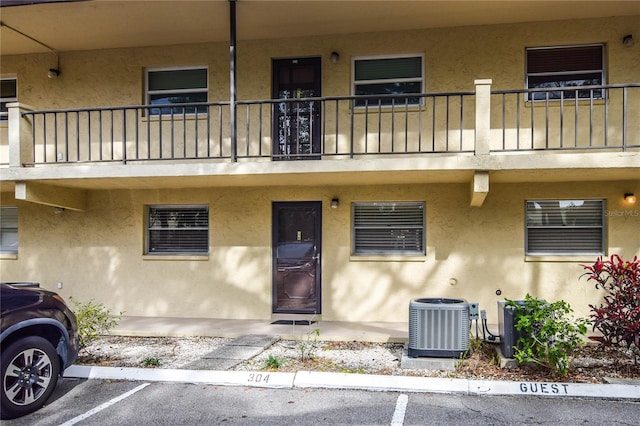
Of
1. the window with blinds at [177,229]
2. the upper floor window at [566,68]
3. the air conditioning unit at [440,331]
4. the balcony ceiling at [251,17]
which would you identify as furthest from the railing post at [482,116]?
the window with blinds at [177,229]

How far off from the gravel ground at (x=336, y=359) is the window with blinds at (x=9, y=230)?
381 centimetres

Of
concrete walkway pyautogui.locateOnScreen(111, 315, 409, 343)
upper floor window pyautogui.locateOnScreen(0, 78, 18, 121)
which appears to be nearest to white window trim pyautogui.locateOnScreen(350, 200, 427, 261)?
concrete walkway pyautogui.locateOnScreen(111, 315, 409, 343)

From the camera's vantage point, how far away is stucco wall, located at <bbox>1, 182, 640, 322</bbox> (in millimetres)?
8305

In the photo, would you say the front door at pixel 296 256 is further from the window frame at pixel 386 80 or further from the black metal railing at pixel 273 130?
the window frame at pixel 386 80

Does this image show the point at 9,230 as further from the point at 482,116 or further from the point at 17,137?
the point at 482,116

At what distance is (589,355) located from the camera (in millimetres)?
6488

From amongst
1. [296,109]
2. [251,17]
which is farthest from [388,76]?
[251,17]

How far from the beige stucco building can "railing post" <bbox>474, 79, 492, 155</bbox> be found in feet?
1.27

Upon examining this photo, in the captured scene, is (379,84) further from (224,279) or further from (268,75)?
(224,279)

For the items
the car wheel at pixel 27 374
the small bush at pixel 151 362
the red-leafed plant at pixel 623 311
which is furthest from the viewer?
the small bush at pixel 151 362

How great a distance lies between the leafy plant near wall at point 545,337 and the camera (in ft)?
17.9

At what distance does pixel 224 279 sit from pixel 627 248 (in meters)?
6.88

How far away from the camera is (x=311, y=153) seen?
8781 mm

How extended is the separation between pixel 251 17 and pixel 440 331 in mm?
5736
